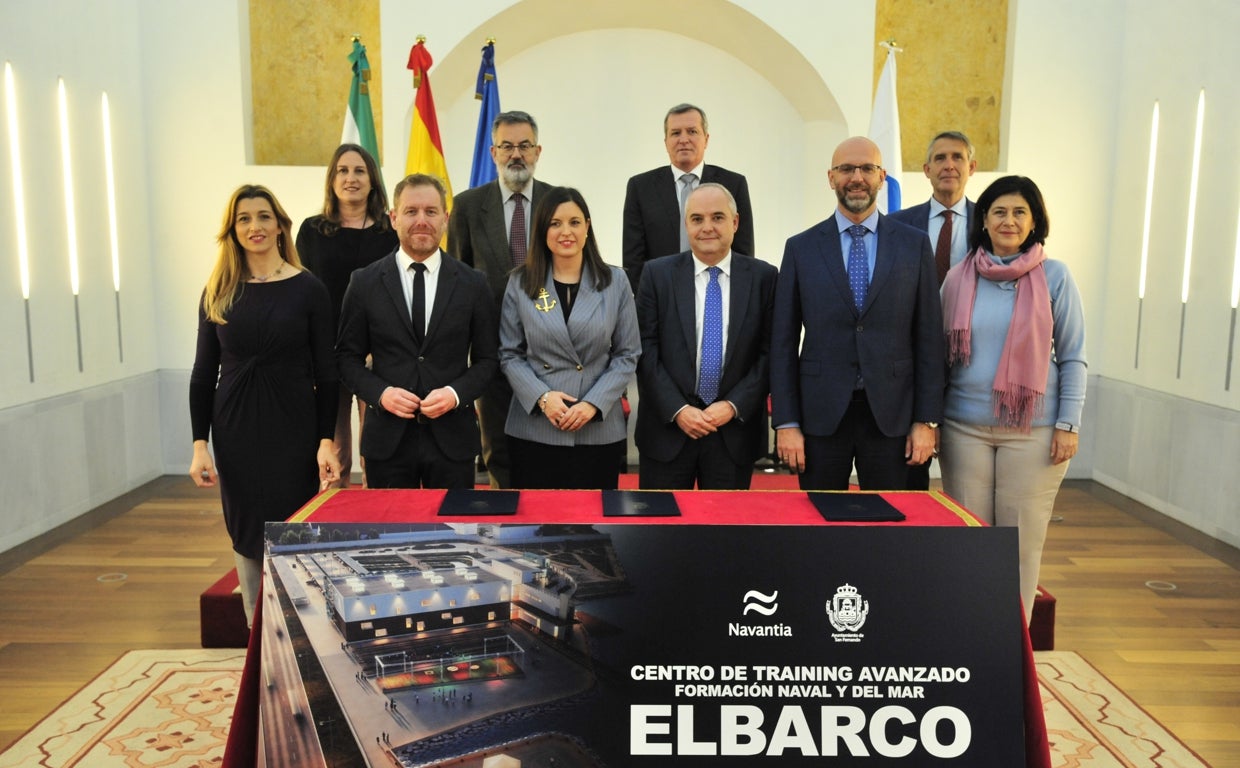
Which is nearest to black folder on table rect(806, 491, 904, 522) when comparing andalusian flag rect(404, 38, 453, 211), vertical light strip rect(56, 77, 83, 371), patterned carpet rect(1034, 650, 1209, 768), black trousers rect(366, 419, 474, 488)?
patterned carpet rect(1034, 650, 1209, 768)

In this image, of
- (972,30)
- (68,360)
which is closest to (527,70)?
(972,30)

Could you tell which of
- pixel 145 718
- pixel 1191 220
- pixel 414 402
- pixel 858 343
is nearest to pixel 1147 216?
pixel 1191 220

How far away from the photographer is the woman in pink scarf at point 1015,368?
8.18ft

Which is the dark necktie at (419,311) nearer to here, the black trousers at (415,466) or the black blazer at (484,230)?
the black trousers at (415,466)

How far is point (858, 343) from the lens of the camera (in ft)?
8.41

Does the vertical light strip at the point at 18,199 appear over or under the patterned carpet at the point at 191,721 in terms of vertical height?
over

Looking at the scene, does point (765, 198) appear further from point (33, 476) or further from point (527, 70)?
point (33, 476)

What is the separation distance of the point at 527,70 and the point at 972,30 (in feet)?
9.13

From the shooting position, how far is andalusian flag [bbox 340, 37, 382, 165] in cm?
480

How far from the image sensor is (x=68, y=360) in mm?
4520

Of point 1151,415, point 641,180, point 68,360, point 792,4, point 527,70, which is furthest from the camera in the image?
point 527,70

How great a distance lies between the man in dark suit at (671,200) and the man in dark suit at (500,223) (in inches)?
15.5

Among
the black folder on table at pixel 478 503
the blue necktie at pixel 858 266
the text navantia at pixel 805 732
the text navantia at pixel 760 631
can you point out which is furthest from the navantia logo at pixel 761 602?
the blue necktie at pixel 858 266

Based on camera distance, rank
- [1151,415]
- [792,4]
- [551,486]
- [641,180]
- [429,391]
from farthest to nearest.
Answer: [792,4]
[1151,415]
[641,180]
[551,486]
[429,391]
